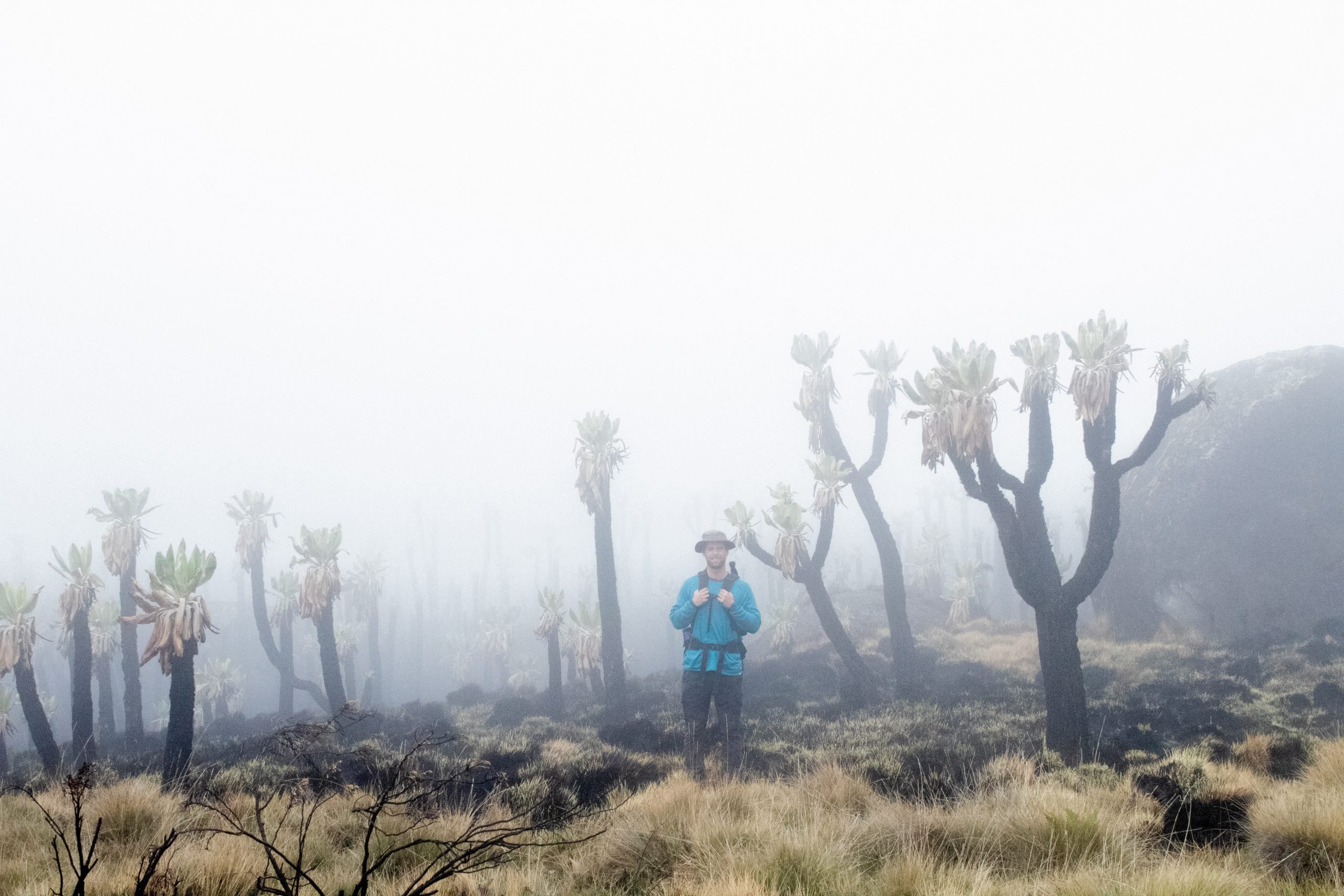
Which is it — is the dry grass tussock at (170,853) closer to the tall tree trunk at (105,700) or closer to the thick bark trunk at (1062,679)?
the thick bark trunk at (1062,679)

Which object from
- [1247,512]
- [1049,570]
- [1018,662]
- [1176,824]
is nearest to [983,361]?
[1049,570]

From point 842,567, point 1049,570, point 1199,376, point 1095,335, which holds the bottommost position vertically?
point 842,567

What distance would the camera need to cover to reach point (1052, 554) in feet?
36.2

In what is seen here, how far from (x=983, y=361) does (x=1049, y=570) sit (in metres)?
3.95

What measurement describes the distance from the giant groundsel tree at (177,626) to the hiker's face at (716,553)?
895cm

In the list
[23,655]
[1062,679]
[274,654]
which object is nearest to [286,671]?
[274,654]

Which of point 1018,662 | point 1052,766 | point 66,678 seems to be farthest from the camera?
point 66,678

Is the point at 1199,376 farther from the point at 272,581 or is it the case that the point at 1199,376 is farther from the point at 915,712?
the point at 272,581

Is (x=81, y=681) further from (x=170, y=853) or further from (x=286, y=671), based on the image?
(x=170, y=853)

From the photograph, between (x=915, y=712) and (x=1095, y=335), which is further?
(x=915, y=712)

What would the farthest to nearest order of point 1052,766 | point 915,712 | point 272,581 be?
point 272,581
point 915,712
point 1052,766

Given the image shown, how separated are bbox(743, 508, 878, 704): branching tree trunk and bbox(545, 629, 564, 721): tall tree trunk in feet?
34.5

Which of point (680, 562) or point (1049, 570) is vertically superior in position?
point (1049, 570)

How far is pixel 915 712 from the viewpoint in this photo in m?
14.8
